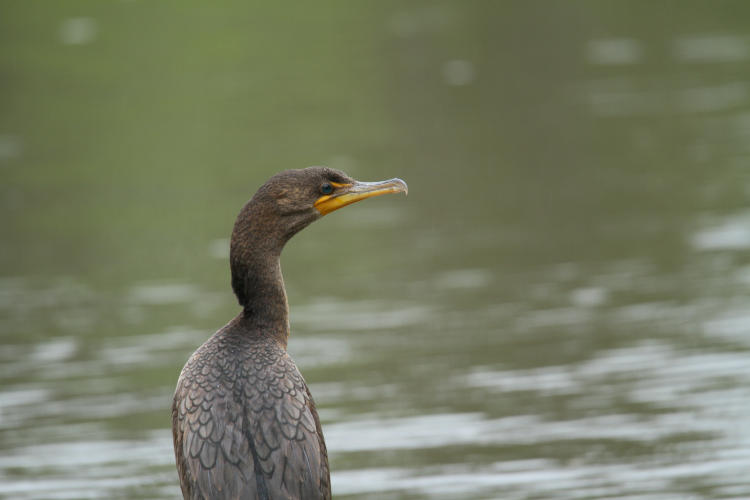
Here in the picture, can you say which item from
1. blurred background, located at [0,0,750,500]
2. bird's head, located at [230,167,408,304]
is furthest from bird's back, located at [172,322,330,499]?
blurred background, located at [0,0,750,500]

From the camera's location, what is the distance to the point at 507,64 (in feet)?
69.5

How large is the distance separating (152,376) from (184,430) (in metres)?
4.63

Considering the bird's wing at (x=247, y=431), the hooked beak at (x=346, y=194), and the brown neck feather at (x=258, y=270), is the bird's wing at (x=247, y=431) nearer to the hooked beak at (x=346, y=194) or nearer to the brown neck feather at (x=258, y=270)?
the brown neck feather at (x=258, y=270)

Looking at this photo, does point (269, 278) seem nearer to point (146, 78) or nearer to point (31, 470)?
point (31, 470)

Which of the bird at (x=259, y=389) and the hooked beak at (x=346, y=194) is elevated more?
the hooked beak at (x=346, y=194)

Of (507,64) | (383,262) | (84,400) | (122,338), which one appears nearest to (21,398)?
(84,400)

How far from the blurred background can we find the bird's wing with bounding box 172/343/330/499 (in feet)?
8.10

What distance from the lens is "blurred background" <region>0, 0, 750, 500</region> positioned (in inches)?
354

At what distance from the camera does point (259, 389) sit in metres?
5.88

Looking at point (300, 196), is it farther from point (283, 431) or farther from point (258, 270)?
point (283, 431)

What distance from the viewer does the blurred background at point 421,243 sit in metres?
9.00

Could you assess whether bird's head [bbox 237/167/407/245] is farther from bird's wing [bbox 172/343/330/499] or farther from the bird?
bird's wing [bbox 172/343/330/499]

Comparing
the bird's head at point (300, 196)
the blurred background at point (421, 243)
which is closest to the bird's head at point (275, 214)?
the bird's head at point (300, 196)

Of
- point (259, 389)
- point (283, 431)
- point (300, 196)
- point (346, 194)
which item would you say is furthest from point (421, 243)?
point (283, 431)
